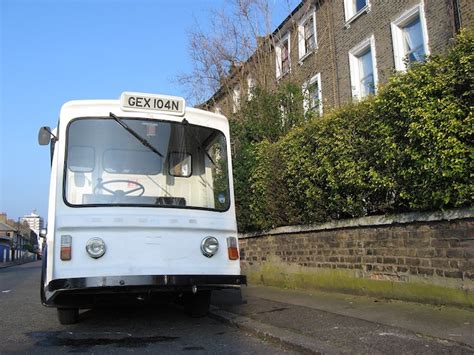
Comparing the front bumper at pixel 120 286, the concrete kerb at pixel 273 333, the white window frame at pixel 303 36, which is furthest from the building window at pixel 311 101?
the front bumper at pixel 120 286

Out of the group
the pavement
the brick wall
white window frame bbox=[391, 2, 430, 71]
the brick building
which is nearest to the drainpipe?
the brick building

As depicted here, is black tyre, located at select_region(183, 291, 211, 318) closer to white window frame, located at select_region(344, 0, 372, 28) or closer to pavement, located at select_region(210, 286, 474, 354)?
pavement, located at select_region(210, 286, 474, 354)

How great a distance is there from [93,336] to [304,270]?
16.4ft

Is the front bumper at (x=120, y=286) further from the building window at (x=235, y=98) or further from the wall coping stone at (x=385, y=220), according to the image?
the building window at (x=235, y=98)

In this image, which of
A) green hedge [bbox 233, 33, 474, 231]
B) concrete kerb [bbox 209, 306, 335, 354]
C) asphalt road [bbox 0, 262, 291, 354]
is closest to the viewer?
concrete kerb [bbox 209, 306, 335, 354]

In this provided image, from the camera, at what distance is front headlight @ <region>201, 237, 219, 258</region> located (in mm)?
6160

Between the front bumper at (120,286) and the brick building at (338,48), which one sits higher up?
the brick building at (338,48)

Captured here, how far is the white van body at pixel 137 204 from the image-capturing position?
18.5 feet

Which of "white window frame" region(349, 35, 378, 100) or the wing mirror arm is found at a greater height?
"white window frame" region(349, 35, 378, 100)

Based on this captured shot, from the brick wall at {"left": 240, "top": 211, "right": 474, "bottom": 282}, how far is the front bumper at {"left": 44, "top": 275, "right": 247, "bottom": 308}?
107 inches

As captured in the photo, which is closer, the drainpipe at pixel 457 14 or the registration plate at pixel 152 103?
the registration plate at pixel 152 103

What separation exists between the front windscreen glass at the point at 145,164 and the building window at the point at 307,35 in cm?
1307

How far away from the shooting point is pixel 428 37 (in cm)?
1345

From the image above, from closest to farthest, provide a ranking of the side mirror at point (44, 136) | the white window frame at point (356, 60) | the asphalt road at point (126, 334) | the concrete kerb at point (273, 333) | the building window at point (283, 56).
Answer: the concrete kerb at point (273, 333)
the asphalt road at point (126, 334)
the side mirror at point (44, 136)
the white window frame at point (356, 60)
the building window at point (283, 56)
